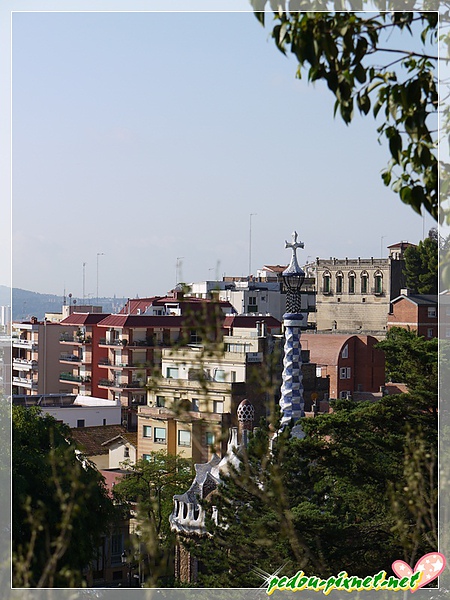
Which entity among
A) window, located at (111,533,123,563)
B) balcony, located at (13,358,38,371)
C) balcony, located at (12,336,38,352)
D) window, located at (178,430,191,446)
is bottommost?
window, located at (111,533,123,563)

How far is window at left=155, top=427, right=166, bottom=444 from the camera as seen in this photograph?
44.6 ft

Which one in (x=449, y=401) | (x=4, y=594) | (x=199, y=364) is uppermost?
(x=199, y=364)

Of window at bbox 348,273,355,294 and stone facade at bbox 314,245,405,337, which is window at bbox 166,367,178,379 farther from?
window at bbox 348,273,355,294

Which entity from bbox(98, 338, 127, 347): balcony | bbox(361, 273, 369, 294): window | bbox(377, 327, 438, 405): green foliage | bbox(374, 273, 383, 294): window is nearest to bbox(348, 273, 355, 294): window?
bbox(361, 273, 369, 294): window

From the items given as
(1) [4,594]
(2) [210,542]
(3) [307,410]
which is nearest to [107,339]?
(3) [307,410]

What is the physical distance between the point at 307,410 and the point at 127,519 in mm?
6631

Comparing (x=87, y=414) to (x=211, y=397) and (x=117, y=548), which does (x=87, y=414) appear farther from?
(x=117, y=548)

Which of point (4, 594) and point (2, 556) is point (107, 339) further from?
point (4, 594)

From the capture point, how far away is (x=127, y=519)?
10789 millimetres

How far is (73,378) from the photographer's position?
63.0 ft

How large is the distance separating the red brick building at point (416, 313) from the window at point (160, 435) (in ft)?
37.1

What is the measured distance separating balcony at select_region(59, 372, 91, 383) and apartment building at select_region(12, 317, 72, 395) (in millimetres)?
99

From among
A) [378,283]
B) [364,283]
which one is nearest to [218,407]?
[378,283]

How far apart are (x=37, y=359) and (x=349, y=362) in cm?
676
